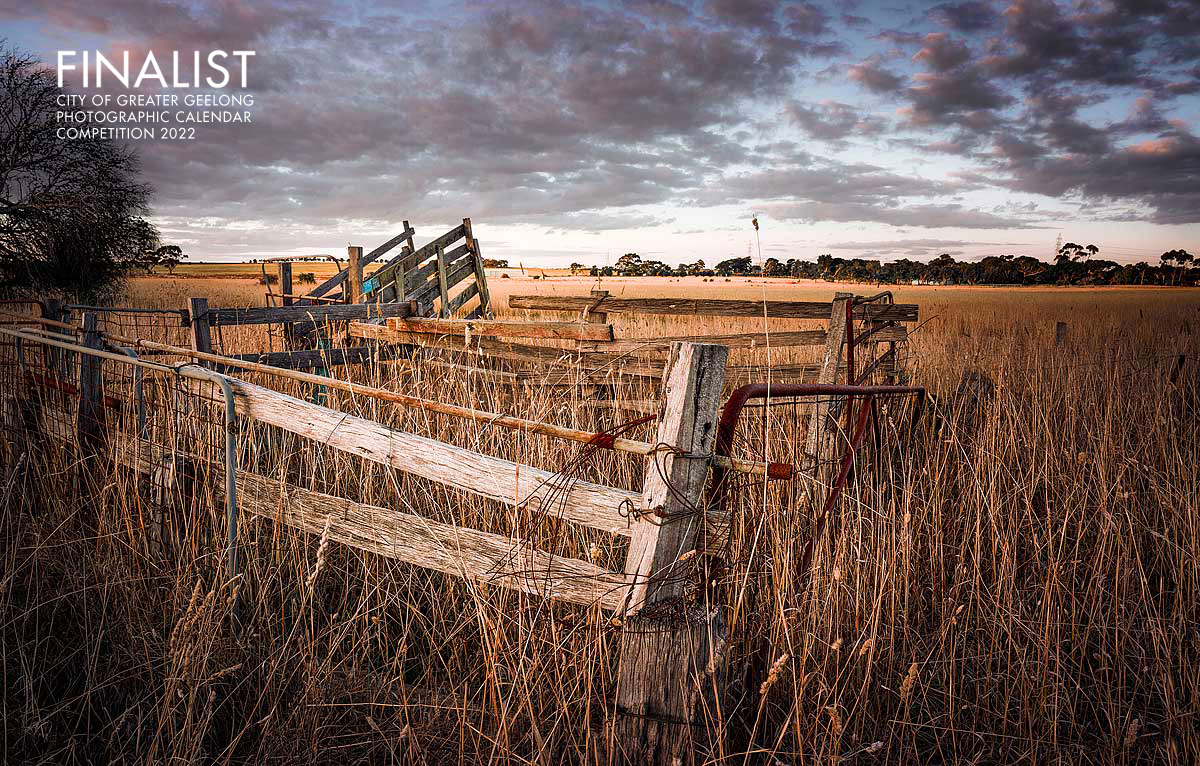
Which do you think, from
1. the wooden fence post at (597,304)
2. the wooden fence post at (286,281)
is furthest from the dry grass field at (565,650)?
the wooden fence post at (286,281)

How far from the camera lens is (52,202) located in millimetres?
22156

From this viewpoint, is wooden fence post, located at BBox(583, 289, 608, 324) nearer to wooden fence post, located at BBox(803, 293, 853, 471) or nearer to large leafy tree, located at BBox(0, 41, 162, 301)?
wooden fence post, located at BBox(803, 293, 853, 471)

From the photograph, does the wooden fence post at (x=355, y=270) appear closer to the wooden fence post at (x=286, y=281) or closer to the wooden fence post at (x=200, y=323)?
the wooden fence post at (x=286, y=281)

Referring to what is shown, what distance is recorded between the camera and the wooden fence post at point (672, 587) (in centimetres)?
176

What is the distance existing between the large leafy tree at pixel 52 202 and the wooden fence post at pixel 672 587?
93.6 feet

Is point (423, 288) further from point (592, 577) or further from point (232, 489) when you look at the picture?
point (592, 577)

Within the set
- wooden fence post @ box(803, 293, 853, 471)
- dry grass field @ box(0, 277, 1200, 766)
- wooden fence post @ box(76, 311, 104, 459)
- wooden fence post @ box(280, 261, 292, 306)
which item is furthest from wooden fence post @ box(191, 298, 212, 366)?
wooden fence post @ box(803, 293, 853, 471)

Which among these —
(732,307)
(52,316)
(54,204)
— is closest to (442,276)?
(52,316)

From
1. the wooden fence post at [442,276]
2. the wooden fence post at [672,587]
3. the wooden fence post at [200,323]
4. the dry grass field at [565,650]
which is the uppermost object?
the wooden fence post at [442,276]

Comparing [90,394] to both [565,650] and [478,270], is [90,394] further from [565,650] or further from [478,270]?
[478,270]

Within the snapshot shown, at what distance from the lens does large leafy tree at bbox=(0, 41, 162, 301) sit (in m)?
21.7

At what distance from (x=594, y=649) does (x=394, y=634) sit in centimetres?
133

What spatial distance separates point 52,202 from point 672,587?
2917 centimetres

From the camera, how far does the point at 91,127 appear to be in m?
23.8
